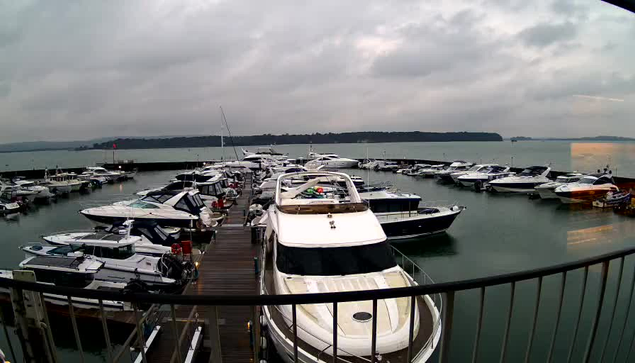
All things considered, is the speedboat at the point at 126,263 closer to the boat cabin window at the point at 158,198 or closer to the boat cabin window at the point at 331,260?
the boat cabin window at the point at 331,260

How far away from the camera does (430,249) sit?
1881 cm

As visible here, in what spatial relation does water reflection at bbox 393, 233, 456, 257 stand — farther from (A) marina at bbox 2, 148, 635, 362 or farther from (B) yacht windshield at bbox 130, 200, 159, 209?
(B) yacht windshield at bbox 130, 200, 159, 209

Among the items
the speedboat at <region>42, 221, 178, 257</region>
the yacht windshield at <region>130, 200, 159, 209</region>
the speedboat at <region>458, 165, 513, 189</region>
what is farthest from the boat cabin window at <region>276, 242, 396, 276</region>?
the speedboat at <region>458, 165, 513, 189</region>

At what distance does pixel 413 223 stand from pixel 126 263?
1416 centimetres

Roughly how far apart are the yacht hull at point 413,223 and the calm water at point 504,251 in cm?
63

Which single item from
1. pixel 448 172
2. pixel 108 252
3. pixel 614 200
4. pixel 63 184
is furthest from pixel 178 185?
pixel 614 200

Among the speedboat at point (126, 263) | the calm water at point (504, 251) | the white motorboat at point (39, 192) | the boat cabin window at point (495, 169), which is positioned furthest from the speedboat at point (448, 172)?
the white motorboat at point (39, 192)

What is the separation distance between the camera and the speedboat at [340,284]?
5363 mm

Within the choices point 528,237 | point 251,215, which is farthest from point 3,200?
point 528,237

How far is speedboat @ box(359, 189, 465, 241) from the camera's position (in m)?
19.2

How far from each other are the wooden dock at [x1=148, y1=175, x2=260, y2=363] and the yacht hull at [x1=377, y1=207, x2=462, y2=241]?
790 cm

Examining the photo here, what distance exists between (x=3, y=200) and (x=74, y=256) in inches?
1080

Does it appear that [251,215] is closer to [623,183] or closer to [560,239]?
[560,239]

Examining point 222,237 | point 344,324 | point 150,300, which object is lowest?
point 222,237
